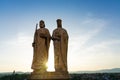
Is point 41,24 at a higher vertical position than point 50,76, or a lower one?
higher

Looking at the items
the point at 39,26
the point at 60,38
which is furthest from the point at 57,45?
the point at 39,26

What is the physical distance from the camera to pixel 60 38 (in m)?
14.5

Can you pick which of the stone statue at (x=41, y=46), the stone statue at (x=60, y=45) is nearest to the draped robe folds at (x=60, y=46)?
the stone statue at (x=60, y=45)

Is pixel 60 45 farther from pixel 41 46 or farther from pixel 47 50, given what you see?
pixel 41 46

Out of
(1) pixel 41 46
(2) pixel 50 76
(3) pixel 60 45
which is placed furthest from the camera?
(3) pixel 60 45

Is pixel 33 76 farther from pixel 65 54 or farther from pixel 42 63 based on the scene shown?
pixel 65 54

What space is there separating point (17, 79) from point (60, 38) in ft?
230

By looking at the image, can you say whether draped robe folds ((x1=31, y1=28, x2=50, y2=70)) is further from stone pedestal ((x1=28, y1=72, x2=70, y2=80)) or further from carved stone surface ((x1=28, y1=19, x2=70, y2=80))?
stone pedestal ((x1=28, y1=72, x2=70, y2=80))

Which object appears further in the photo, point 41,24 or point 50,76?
point 41,24

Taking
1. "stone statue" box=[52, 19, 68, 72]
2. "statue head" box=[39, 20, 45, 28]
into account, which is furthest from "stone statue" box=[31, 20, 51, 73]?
"stone statue" box=[52, 19, 68, 72]

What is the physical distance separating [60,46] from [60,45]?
0.05 metres

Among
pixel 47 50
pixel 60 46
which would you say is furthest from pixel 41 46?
pixel 60 46

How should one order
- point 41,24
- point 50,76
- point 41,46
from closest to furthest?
point 50,76
point 41,46
point 41,24

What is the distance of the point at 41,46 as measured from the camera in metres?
14.3
